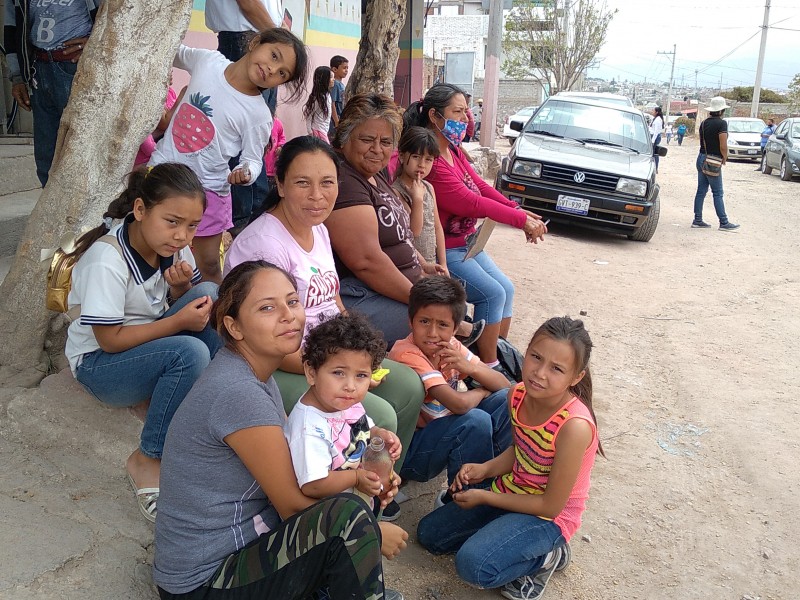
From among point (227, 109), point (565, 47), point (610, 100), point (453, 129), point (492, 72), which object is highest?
point (565, 47)

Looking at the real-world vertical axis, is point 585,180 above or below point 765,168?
above

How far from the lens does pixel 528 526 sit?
2729 mm

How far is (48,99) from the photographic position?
12.3 feet

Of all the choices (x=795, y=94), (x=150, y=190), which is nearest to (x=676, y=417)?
(x=150, y=190)

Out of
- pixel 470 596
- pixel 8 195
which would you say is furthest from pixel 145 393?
pixel 8 195

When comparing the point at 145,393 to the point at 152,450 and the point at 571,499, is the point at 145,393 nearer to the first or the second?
the point at 152,450

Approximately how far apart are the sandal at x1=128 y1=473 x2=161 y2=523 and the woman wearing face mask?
227 cm

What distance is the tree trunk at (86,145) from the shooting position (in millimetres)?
3152

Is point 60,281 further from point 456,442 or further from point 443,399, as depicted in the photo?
point 456,442

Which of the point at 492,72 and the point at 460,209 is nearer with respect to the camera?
the point at 460,209

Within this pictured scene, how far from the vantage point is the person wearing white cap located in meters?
10.6

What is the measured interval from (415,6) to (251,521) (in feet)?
36.4

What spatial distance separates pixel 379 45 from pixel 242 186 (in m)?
2.55

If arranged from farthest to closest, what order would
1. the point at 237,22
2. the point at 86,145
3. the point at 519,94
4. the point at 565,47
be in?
the point at 519,94, the point at 565,47, the point at 237,22, the point at 86,145
